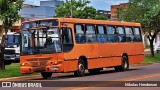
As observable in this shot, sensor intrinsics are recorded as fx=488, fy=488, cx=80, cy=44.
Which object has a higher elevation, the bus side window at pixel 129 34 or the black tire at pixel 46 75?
the bus side window at pixel 129 34

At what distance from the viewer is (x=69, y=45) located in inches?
1000

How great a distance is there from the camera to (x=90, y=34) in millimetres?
27484

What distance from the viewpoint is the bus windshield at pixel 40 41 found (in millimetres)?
24625

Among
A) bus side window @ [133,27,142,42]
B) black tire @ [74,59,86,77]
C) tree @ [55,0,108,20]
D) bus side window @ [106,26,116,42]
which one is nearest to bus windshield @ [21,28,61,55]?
black tire @ [74,59,86,77]

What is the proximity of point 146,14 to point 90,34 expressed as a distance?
21871 mm

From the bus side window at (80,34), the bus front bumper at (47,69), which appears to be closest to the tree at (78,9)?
the bus side window at (80,34)

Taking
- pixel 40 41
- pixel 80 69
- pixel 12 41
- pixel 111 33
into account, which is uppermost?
pixel 111 33

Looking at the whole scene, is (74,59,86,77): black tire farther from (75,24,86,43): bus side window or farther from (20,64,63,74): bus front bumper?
(20,64,63,74): bus front bumper

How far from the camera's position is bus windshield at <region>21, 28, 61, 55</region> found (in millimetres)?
24625

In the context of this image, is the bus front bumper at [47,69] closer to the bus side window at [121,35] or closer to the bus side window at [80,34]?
the bus side window at [80,34]

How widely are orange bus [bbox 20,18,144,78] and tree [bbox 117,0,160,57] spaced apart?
18.8 m

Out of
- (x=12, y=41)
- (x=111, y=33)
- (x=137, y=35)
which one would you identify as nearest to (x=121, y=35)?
(x=111, y=33)

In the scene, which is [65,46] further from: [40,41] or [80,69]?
[80,69]

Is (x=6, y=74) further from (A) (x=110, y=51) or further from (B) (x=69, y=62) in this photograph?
(A) (x=110, y=51)
